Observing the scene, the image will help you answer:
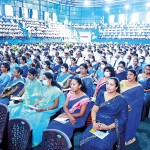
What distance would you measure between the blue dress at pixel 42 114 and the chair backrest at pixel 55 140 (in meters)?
1.30

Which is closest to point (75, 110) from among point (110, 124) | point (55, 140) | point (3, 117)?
point (110, 124)

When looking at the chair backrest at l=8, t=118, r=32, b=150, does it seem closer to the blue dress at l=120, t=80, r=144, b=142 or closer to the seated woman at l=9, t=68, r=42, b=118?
the seated woman at l=9, t=68, r=42, b=118

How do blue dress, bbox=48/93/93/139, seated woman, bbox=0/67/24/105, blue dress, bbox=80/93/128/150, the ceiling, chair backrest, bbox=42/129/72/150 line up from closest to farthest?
chair backrest, bbox=42/129/72/150 → blue dress, bbox=80/93/128/150 → blue dress, bbox=48/93/93/139 → seated woman, bbox=0/67/24/105 → the ceiling

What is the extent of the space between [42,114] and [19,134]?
1.01m

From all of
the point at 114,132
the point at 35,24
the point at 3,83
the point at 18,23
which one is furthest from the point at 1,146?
the point at 35,24

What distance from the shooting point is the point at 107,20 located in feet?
103

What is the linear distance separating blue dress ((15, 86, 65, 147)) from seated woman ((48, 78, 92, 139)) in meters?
0.24

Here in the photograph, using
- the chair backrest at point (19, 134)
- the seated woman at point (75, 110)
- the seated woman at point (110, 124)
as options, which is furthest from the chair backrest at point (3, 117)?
the seated woman at point (110, 124)

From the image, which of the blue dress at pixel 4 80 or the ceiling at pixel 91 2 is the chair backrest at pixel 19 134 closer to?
the blue dress at pixel 4 80

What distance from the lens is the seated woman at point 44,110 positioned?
3.36m

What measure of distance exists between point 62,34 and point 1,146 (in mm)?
21816

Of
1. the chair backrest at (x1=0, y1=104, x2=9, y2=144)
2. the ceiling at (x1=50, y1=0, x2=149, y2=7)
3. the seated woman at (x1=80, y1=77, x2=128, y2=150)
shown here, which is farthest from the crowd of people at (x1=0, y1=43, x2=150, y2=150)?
the ceiling at (x1=50, y1=0, x2=149, y2=7)

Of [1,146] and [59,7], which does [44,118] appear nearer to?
[1,146]

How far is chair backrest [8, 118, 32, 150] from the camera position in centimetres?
230
